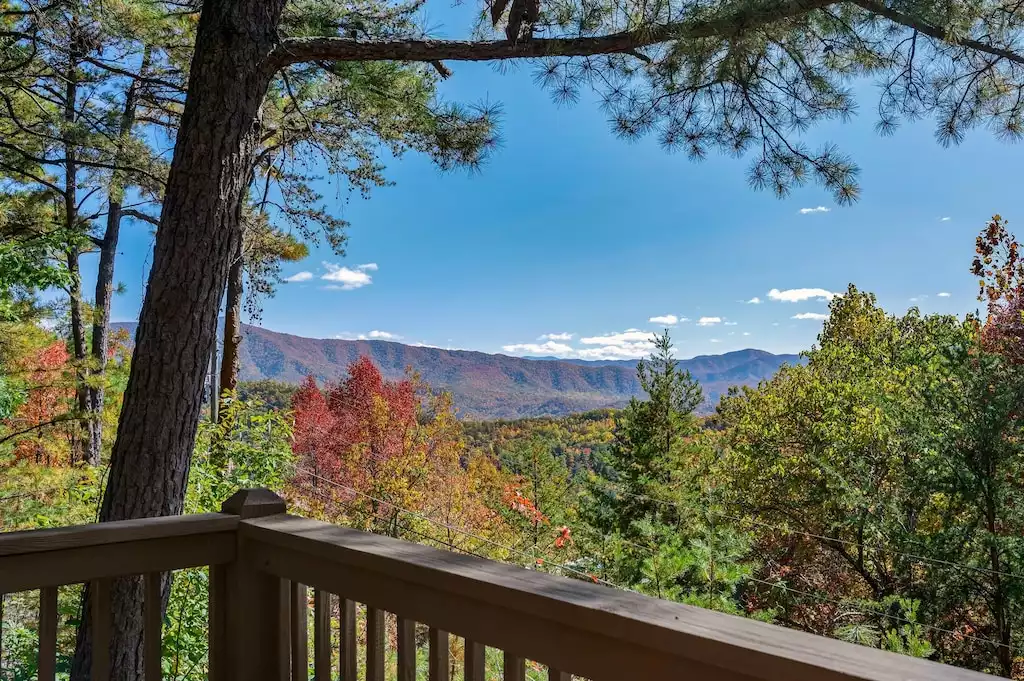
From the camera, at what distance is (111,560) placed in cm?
104

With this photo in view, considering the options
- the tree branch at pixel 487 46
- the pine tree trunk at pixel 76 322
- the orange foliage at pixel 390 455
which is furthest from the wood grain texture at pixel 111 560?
the orange foliage at pixel 390 455

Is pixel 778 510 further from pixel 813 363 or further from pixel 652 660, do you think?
pixel 652 660

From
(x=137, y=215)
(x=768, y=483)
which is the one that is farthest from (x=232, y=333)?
(x=768, y=483)

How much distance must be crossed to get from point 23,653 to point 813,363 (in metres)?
9.91

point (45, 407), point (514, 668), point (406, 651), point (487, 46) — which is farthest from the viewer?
point (45, 407)

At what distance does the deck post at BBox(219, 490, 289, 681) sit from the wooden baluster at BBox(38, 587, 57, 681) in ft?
0.75

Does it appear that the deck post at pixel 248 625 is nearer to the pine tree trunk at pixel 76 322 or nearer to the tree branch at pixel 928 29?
the tree branch at pixel 928 29

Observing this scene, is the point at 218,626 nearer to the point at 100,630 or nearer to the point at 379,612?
the point at 100,630

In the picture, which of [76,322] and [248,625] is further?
[76,322]

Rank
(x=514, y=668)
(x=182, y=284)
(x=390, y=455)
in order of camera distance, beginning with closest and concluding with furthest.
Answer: (x=514, y=668)
(x=182, y=284)
(x=390, y=455)

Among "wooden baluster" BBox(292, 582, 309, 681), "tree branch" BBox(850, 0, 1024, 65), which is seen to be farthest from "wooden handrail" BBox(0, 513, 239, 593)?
"tree branch" BBox(850, 0, 1024, 65)

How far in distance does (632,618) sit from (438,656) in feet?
1.11

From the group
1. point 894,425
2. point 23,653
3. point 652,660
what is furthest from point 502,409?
point 652,660

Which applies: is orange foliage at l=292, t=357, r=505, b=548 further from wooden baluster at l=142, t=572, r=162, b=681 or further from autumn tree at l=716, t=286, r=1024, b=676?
wooden baluster at l=142, t=572, r=162, b=681
